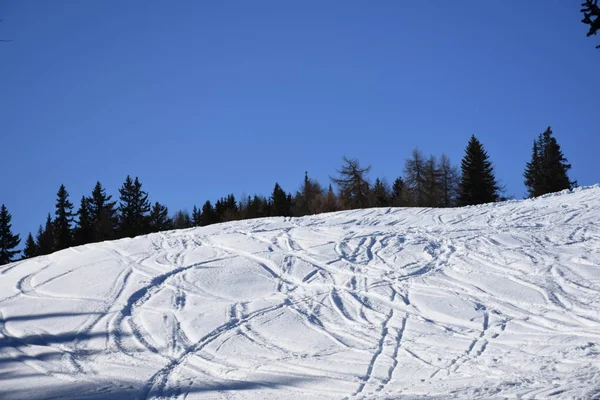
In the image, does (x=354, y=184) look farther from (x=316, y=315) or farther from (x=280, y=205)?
(x=316, y=315)

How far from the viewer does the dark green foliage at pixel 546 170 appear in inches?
1887

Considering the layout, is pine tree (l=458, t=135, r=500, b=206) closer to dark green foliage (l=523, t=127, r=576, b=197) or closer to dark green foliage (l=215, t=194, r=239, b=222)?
dark green foliage (l=523, t=127, r=576, b=197)

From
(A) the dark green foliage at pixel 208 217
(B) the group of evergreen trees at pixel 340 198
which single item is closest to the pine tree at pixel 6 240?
(B) the group of evergreen trees at pixel 340 198

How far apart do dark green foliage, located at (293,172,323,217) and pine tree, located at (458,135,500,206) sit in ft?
55.3

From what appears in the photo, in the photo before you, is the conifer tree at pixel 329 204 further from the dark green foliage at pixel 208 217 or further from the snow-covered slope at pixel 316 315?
the snow-covered slope at pixel 316 315

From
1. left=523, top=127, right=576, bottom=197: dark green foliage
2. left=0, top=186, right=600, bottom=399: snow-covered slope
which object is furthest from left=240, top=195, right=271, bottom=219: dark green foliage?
left=0, top=186, right=600, bottom=399: snow-covered slope

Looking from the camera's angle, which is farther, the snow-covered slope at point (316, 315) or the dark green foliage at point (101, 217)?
the dark green foliage at point (101, 217)

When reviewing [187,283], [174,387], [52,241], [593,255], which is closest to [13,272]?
[187,283]

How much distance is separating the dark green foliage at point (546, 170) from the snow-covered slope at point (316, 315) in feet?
99.2

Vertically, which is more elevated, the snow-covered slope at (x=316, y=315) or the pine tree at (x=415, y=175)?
the pine tree at (x=415, y=175)

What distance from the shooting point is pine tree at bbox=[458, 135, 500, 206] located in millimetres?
47688

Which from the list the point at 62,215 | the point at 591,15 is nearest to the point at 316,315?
the point at 591,15

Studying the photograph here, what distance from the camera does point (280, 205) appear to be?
218 feet

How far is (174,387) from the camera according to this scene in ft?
28.1
